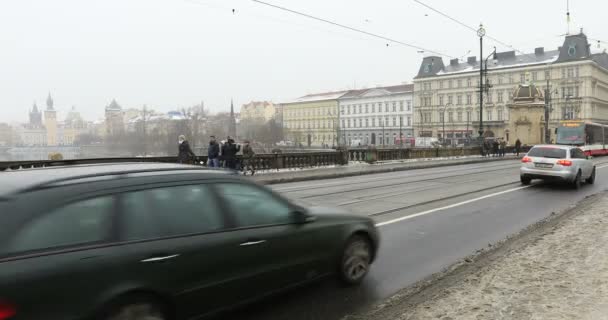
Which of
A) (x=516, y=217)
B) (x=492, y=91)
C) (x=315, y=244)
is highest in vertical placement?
(x=492, y=91)

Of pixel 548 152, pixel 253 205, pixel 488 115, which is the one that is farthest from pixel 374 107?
pixel 253 205

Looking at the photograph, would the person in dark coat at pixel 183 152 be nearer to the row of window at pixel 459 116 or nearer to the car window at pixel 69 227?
the car window at pixel 69 227

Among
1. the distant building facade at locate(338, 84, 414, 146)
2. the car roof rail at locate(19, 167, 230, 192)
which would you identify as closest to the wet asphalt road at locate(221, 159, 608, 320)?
the car roof rail at locate(19, 167, 230, 192)

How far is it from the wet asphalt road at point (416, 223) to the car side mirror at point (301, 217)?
0.70m

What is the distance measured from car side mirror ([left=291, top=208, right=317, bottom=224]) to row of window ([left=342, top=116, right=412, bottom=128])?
10779 centimetres

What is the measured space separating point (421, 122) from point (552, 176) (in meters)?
96.8

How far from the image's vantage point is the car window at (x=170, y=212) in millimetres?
3594

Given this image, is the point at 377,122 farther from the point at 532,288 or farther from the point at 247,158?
the point at 532,288

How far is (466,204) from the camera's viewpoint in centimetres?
1166

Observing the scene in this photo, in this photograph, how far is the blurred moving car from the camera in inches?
120

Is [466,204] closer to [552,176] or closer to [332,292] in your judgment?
[552,176]

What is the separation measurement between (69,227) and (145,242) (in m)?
0.53

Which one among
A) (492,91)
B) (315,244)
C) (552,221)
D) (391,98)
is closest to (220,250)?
(315,244)

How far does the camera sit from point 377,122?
12125 cm
